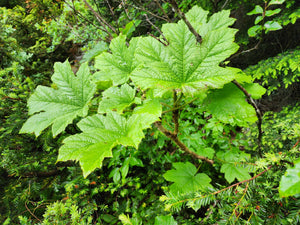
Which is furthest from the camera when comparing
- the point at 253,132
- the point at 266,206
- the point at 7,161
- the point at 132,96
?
the point at 253,132

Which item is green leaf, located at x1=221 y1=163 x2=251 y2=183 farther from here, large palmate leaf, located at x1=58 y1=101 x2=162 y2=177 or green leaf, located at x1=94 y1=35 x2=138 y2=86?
A: green leaf, located at x1=94 y1=35 x2=138 y2=86

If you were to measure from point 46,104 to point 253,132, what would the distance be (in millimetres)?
1882

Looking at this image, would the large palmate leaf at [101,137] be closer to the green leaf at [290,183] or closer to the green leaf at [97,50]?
the green leaf at [290,183]

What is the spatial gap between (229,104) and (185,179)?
711 mm

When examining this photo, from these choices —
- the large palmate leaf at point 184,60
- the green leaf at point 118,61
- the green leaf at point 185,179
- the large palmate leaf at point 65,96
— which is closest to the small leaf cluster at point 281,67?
the green leaf at point 185,179

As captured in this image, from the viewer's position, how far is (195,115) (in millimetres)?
1559

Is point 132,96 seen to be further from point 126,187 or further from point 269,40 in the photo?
point 269,40

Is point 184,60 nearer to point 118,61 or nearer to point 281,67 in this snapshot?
point 118,61

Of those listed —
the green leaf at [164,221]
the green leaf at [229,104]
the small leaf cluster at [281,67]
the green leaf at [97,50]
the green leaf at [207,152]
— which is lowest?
the green leaf at [207,152]

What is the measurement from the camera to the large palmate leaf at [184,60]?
60cm

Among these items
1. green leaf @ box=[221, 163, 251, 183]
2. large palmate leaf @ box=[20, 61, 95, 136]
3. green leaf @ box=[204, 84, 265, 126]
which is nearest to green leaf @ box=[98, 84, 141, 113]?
large palmate leaf @ box=[20, 61, 95, 136]

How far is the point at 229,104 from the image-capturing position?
0.68 meters

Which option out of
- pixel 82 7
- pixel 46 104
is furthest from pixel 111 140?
pixel 82 7

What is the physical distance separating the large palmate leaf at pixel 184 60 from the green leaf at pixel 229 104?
10 cm
